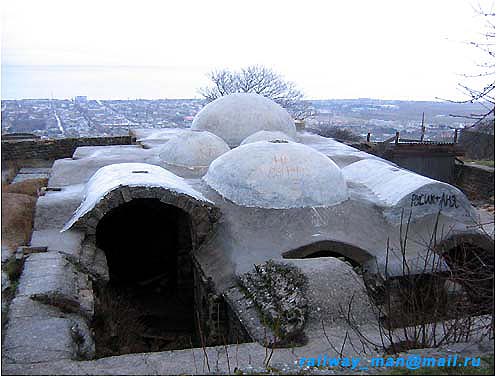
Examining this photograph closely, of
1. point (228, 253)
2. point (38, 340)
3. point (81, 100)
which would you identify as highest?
point (81, 100)

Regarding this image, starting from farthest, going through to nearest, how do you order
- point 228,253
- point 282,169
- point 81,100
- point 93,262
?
1. point 81,100
2. point 282,169
3. point 228,253
4. point 93,262

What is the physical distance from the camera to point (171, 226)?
10.3 metres

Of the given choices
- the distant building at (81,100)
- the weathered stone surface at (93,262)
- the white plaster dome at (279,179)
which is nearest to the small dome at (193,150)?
the white plaster dome at (279,179)

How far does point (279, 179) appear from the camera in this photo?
8734 mm

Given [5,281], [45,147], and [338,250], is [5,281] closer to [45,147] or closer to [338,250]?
[338,250]

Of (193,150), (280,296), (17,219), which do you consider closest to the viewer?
(280,296)

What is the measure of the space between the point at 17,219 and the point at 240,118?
7801 mm

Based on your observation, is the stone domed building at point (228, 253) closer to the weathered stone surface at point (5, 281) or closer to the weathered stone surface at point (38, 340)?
the weathered stone surface at point (38, 340)

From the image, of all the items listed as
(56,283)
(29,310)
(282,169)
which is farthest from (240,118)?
(29,310)

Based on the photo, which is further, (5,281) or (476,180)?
(476,180)

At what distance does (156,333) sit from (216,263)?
1.69 meters

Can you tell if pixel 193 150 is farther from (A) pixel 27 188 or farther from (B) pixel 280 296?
(B) pixel 280 296

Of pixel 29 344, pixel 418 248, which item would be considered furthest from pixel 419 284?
pixel 29 344

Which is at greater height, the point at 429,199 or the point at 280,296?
the point at 429,199
